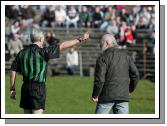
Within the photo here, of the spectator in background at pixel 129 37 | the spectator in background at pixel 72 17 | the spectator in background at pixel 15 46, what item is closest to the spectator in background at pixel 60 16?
the spectator in background at pixel 72 17

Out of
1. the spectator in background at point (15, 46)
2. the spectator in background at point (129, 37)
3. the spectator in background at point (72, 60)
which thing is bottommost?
the spectator in background at point (72, 60)

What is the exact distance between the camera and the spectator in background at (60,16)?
29.5m

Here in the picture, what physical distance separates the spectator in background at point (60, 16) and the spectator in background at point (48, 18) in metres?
0.22

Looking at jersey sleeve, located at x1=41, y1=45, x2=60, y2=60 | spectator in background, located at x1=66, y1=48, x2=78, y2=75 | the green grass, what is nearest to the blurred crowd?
spectator in background, located at x1=66, y1=48, x2=78, y2=75

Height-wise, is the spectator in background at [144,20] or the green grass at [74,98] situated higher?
the spectator in background at [144,20]

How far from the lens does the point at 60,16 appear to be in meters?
29.6

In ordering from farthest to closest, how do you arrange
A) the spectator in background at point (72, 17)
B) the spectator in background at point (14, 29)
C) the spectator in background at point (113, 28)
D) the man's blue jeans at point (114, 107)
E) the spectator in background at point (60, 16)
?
the spectator in background at point (60, 16) → the spectator in background at point (72, 17) → the spectator in background at point (113, 28) → the spectator in background at point (14, 29) → the man's blue jeans at point (114, 107)

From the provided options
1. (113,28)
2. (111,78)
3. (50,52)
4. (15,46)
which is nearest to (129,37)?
(113,28)

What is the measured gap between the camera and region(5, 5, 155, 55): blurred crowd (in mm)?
28859

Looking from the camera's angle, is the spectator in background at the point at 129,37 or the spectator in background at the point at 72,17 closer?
the spectator in background at the point at 129,37

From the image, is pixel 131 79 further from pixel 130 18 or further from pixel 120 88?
pixel 130 18

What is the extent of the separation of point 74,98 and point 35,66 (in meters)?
10.1

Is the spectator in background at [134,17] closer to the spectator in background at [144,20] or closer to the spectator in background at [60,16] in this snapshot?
the spectator in background at [144,20]

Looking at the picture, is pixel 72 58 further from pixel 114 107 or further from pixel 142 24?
pixel 114 107
